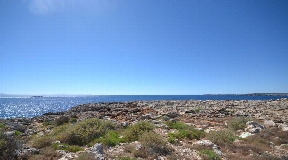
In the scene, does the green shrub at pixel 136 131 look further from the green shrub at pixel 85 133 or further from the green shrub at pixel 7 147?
the green shrub at pixel 7 147

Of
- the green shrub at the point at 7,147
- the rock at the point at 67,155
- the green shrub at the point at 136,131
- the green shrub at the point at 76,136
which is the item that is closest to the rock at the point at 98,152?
the rock at the point at 67,155

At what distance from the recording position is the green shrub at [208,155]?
8012 mm

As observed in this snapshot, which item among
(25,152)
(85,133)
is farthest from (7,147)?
(85,133)

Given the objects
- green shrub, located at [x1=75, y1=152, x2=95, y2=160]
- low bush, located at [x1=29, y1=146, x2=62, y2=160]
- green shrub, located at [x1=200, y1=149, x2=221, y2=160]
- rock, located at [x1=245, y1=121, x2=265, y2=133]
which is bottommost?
green shrub, located at [x1=200, y1=149, x2=221, y2=160]

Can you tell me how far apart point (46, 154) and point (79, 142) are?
244cm

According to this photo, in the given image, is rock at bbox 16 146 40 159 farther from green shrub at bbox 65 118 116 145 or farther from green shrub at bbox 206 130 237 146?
green shrub at bbox 206 130 237 146

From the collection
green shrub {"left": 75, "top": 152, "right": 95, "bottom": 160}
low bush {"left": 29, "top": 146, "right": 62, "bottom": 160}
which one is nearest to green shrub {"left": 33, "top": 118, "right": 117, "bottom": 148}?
low bush {"left": 29, "top": 146, "right": 62, "bottom": 160}

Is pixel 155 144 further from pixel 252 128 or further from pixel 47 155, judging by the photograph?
pixel 252 128

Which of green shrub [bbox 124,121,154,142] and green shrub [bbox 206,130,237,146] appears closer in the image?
green shrub [bbox 206,130,237,146]

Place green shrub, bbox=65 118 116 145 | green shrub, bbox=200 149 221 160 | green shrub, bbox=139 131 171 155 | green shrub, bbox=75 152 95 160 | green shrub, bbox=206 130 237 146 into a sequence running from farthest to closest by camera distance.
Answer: green shrub, bbox=65 118 116 145
green shrub, bbox=206 130 237 146
green shrub, bbox=139 131 171 155
green shrub, bbox=200 149 221 160
green shrub, bbox=75 152 95 160

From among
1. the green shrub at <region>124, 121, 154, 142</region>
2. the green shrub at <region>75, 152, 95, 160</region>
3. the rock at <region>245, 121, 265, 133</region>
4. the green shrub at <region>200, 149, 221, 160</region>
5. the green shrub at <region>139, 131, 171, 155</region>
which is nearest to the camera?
the green shrub at <region>75, 152, 95, 160</region>

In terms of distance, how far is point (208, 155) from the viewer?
8180mm

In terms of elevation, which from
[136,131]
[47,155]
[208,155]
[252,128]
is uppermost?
[136,131]

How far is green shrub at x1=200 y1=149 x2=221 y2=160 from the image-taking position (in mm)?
8012
